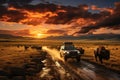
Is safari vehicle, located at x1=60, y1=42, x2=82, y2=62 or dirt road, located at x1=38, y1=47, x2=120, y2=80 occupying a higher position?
safari vehicle, located at x1=60, y1=42, x2=82, y2=62

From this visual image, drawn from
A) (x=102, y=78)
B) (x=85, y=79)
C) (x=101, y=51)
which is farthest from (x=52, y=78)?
(x=101, y=51)

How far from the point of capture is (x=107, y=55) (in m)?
28.5

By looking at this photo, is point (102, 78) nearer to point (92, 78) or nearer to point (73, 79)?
point (92, 78)

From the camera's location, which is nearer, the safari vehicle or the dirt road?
the dirt road

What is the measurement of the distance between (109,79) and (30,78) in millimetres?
5382

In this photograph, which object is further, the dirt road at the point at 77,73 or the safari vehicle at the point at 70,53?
the safari vehicle at the point at 70,53

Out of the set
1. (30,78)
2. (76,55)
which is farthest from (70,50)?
(30,78)

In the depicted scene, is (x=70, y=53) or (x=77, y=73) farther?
(x=70, y=53)

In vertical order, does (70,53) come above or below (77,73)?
above

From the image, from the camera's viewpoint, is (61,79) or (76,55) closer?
(61,79)

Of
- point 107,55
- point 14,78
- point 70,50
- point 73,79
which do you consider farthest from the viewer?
point 70,50

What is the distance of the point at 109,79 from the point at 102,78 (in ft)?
1.83

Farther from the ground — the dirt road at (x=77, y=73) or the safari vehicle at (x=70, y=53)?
the safari vehicle at (x=70, y=53)

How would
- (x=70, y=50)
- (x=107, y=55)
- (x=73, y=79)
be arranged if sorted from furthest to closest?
(x=70, y=50) < (x=107, y=55) < (x=73, y=79)
